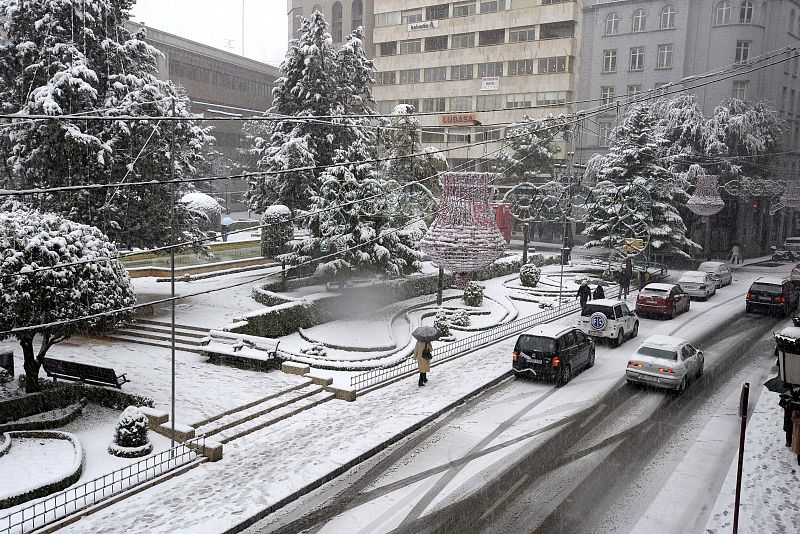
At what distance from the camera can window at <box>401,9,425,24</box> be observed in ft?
235

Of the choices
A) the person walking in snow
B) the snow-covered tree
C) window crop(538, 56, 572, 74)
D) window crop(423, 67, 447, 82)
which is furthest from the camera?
window crop(423, 67, 447, 82)

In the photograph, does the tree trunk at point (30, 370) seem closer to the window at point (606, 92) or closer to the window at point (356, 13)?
the window at point (606, 92)

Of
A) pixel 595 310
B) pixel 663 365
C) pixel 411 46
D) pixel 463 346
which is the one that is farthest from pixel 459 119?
pixel 663 365

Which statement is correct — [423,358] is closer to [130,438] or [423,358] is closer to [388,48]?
[130,438]

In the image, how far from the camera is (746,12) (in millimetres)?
48125

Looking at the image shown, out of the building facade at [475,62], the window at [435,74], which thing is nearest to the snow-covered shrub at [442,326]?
the building facade at [475,62]

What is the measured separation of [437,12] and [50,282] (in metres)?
62.3

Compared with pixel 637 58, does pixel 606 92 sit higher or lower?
lower

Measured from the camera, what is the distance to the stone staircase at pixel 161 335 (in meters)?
23.3

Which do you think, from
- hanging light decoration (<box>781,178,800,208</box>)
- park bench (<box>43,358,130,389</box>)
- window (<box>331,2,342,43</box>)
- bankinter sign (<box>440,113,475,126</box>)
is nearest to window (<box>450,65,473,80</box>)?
bankinter sign (<box>440,113,475,126</box>)

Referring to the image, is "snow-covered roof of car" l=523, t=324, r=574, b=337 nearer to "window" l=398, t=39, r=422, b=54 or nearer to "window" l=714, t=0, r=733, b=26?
"window" l=714, t=0, r=733, b=26

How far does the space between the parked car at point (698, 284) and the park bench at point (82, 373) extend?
89.1 ft

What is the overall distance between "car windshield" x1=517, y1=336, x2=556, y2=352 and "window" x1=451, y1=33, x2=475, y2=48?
177ft

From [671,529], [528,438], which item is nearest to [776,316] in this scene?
[528,438]
